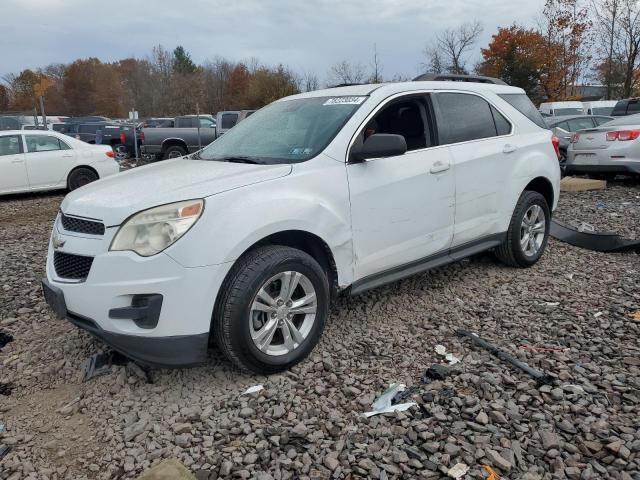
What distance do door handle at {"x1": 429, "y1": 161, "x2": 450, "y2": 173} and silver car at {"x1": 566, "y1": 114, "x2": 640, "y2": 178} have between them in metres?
7.72

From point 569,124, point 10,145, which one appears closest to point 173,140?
point 10,145

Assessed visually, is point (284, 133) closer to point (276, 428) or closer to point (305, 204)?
point (305, 204)

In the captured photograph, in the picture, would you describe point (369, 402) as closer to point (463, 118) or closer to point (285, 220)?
point (285, 220)

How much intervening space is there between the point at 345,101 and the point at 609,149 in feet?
27.7

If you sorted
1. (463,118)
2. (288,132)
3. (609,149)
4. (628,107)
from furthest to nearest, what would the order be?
(628,107), (609,149), (463,118), (288,132)

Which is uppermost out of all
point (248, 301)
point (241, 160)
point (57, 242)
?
point (241, 160)

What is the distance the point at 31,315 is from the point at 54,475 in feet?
7.54

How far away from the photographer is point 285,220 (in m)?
3.15

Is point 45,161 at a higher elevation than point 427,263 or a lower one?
higher

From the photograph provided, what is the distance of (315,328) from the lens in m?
3.40

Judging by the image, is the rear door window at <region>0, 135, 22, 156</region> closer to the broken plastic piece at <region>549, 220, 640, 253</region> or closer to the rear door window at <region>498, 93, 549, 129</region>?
the rear door window at <region>498, 93, 549, 129</region>

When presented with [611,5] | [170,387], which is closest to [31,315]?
[170,387]

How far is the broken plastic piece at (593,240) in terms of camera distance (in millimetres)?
5785

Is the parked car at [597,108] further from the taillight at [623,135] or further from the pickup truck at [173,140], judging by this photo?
the pickup truck at [173,140]
